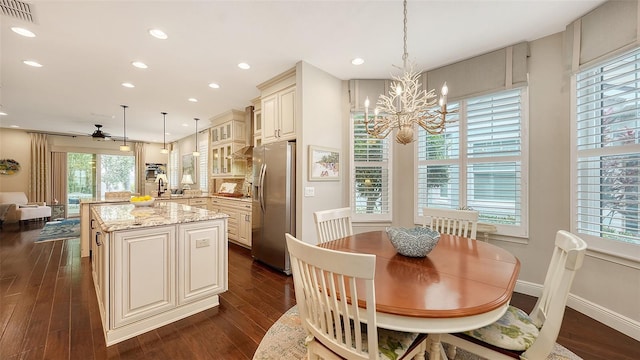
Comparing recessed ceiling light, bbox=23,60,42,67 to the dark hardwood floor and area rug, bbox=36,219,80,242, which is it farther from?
area rug, bbox=36,219,80,242

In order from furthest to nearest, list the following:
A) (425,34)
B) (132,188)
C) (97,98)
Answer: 1. (132,188)
2. (97,98)
3. (425,34)

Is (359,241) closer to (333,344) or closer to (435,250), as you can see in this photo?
(435,250)

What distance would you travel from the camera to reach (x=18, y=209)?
6094mm

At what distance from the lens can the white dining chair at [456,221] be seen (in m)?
2.28

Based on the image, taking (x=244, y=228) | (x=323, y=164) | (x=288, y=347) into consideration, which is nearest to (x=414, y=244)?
(x=288, y=347)

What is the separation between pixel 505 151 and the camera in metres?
2.85

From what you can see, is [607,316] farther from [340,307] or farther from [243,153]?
[243,153]

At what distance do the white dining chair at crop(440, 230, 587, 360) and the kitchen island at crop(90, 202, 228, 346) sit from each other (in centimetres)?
206

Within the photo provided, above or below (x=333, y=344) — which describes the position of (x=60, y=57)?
above

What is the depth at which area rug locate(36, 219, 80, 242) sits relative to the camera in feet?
16.8

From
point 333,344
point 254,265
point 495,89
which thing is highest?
point 495,89

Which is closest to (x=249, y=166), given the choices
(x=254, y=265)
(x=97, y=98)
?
(x=254, y=265)

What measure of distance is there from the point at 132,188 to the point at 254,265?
797 centimetres

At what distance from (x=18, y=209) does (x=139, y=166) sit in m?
3.24
